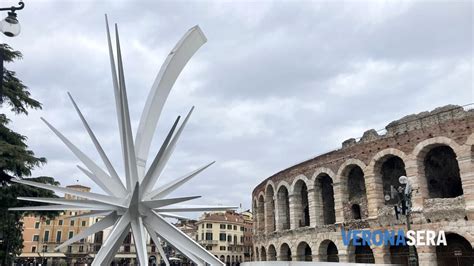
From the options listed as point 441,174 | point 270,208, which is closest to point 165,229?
point 441,174

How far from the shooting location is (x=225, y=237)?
7156 centimetres

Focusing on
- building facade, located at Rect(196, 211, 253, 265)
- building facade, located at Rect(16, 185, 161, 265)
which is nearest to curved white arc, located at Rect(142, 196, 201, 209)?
building facade, located at Rect(16, 185, 161, 265)

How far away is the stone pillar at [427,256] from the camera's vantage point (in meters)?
21.3

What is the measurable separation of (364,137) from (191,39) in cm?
1491

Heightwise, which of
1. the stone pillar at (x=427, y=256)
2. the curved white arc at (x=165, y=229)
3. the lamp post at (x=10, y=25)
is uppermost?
the lamp post at (x=10, y=25)

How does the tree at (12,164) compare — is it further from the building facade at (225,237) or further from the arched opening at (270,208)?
the building facade at (225,237)

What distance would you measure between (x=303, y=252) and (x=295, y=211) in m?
3.15

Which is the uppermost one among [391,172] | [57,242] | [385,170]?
[385,170]

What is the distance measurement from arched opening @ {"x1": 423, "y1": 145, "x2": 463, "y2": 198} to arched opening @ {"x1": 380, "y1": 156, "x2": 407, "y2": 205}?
1716mm

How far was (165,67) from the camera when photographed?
15.7m

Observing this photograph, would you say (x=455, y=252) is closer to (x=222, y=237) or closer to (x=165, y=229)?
(x=165, y=229)

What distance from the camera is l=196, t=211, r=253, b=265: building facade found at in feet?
230

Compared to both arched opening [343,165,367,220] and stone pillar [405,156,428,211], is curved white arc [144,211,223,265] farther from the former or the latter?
arched opening [343,165,367,220]

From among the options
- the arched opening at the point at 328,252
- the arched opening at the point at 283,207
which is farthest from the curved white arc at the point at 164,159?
the arched opening at the point at 283,207
